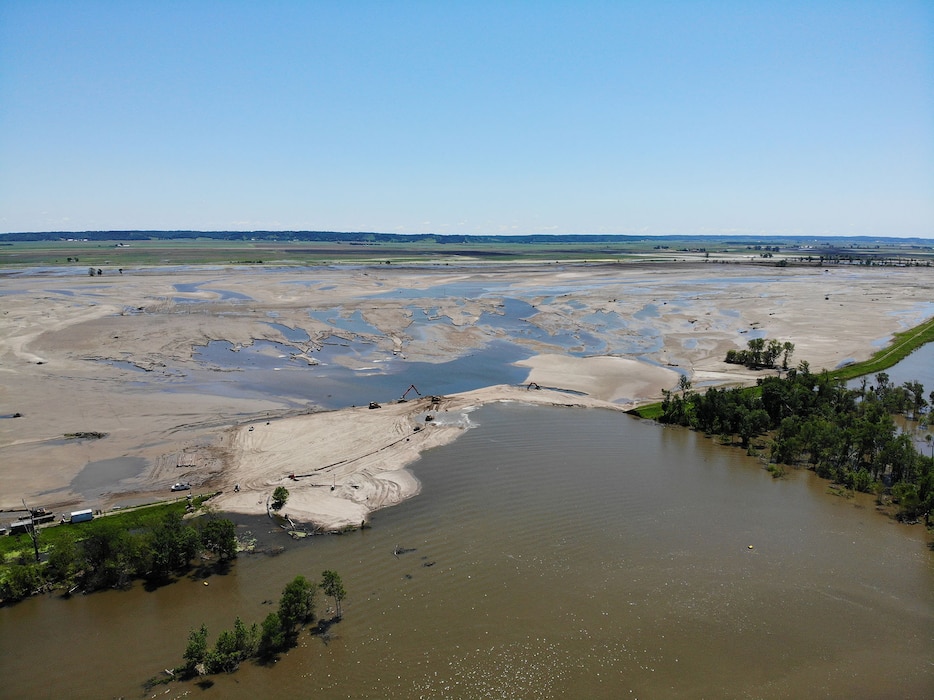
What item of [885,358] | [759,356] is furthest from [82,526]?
[885,358]

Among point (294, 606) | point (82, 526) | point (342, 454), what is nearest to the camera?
point (294, 606)

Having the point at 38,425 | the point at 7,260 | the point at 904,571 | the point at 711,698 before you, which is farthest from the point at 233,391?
the point at 7,260

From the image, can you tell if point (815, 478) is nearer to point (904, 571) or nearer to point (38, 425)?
point (904, 571)

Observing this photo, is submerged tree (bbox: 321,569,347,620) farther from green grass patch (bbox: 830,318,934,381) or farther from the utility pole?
green grass patch (bbox: 830,318,934,381)

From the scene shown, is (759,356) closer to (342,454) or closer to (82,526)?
(342,454)

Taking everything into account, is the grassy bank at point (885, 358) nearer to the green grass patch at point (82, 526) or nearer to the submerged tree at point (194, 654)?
the green grass patch at point (82, 526)

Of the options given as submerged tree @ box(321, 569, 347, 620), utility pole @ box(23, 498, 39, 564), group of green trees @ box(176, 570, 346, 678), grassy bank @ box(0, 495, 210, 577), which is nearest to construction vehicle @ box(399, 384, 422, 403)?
grassy bank @ box(0, 495, 210, 577)

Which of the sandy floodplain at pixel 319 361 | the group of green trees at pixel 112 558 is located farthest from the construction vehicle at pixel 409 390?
the group of green trees at pixel 112 558
